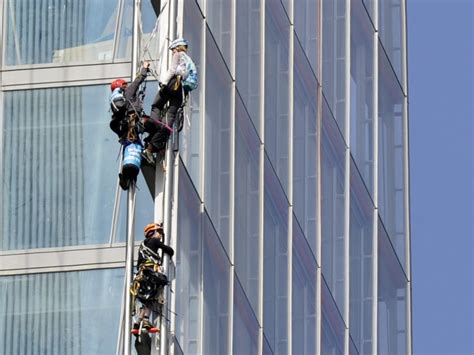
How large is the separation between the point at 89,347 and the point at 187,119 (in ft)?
→ 13.9

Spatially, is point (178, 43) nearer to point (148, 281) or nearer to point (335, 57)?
point (148, 281)

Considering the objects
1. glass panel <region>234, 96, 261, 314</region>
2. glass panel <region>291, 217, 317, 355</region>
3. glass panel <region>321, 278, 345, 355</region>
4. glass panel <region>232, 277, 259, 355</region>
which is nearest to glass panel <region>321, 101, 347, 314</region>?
glass panel <region>321, 278, 345, 355</region>

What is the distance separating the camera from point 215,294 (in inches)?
1892

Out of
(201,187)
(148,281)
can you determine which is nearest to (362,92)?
(201,187)

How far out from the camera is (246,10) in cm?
5272

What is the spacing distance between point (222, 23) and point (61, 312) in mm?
6821

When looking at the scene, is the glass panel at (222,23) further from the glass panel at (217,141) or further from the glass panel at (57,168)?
the glass panel at (57,168)

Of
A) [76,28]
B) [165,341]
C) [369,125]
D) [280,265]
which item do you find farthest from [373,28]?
[165,341]

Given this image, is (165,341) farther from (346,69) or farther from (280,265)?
(346,69)

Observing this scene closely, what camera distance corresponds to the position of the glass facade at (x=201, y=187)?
153 feet

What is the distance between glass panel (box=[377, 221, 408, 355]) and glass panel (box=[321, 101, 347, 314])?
2903 mm

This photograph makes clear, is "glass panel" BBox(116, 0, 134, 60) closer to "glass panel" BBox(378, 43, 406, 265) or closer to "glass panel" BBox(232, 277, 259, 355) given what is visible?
"glass panel" BBox(232, 277, 259, 355)

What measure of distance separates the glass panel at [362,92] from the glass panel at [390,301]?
1.70 meters

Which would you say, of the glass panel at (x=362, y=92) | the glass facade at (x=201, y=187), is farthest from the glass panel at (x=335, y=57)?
the glass panel at (x=362, y=92)
